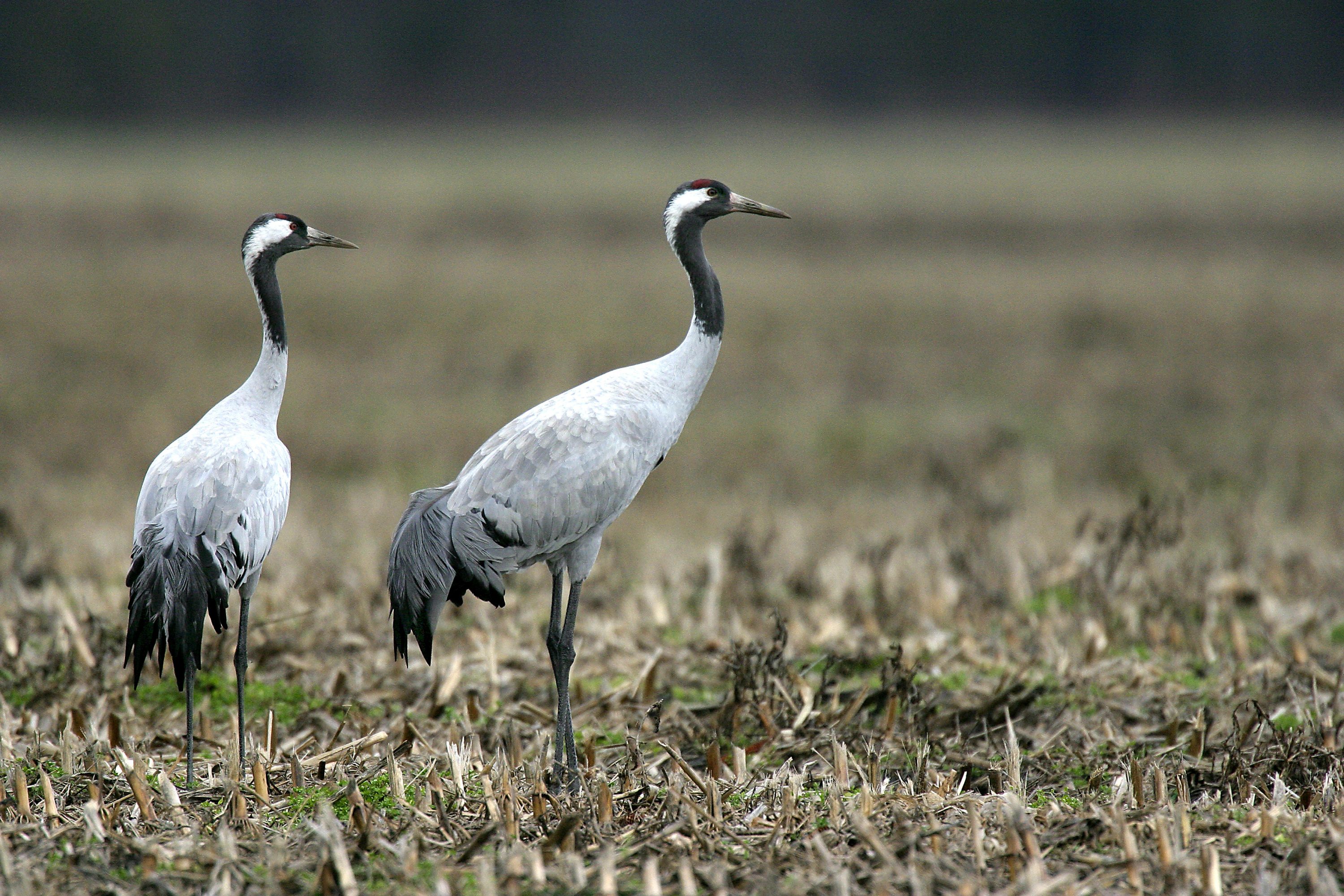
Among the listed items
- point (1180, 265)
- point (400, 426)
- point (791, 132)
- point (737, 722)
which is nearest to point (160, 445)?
point (400, 426)

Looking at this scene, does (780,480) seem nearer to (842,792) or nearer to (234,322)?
(842,792)

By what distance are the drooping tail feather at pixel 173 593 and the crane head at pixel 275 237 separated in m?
1.04

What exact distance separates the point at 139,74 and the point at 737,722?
131 feet

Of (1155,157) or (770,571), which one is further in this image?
(1155,157)

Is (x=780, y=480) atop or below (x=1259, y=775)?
below

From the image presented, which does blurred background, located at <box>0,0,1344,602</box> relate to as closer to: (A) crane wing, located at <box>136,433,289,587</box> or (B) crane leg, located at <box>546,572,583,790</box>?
(A) crane wing, located at <box>136,433,289,587</box>

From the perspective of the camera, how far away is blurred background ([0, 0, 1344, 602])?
10453 millimetres

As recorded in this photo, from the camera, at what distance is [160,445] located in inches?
429

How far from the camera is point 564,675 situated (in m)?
4.86

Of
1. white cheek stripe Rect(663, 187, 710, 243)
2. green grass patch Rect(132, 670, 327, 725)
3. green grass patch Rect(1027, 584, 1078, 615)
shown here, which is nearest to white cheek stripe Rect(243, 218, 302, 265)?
white cheek stripe Rect(663, 187, 710, 243)

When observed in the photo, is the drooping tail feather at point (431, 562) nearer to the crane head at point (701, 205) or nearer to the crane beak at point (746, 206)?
the crane head at point (701, 205)

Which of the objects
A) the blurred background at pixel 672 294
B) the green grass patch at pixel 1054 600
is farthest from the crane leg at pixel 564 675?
the blurred background at pixel 672 294

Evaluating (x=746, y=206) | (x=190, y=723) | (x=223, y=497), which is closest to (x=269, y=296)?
(x=223, y=497)

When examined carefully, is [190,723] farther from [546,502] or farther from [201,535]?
[546,502]
